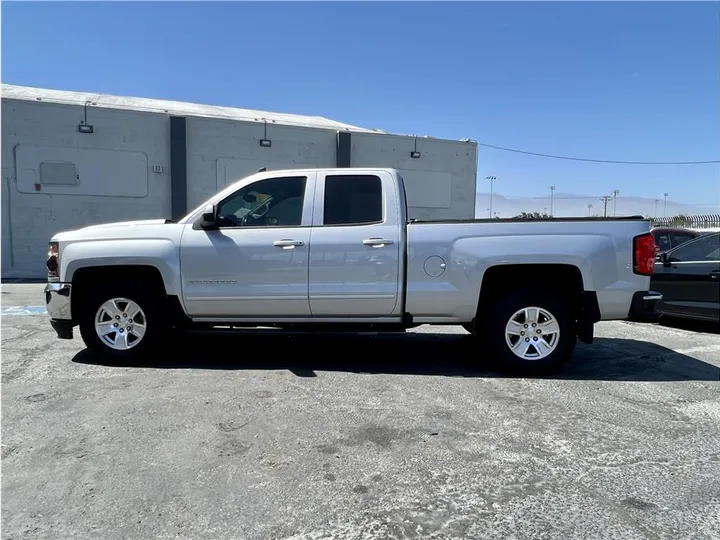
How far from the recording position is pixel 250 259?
17.7ft

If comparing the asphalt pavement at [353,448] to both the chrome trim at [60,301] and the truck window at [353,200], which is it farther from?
the truck window at [353,200]

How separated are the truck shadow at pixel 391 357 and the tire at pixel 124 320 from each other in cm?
17

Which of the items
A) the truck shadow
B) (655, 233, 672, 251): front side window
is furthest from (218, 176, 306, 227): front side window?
(655, 233, 672, 251): front side window

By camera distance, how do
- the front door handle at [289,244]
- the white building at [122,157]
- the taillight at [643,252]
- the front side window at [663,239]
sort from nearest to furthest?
the taillight at [643,252] < the front door handle at [289,244] < the front side window at [663,239] < the white building at [122,157]

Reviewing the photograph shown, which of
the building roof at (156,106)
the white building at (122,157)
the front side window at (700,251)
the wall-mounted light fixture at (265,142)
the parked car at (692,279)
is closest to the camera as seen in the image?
the parked car at (692,279)

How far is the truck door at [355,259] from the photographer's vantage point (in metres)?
5.30

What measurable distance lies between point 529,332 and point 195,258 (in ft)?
11.7

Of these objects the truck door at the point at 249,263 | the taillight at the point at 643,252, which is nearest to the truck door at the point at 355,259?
the truck door at the point at 249,263

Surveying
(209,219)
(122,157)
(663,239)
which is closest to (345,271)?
(209,219)

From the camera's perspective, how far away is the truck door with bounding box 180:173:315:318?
538 cm

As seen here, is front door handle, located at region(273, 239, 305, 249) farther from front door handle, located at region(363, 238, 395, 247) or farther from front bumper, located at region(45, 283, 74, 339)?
front bumper, located at region(45, 283, 74, 339)

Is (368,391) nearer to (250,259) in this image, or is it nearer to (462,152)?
(250,259)

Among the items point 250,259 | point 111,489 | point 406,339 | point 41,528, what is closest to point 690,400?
point 406,339

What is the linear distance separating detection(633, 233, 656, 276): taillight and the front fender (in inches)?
183
